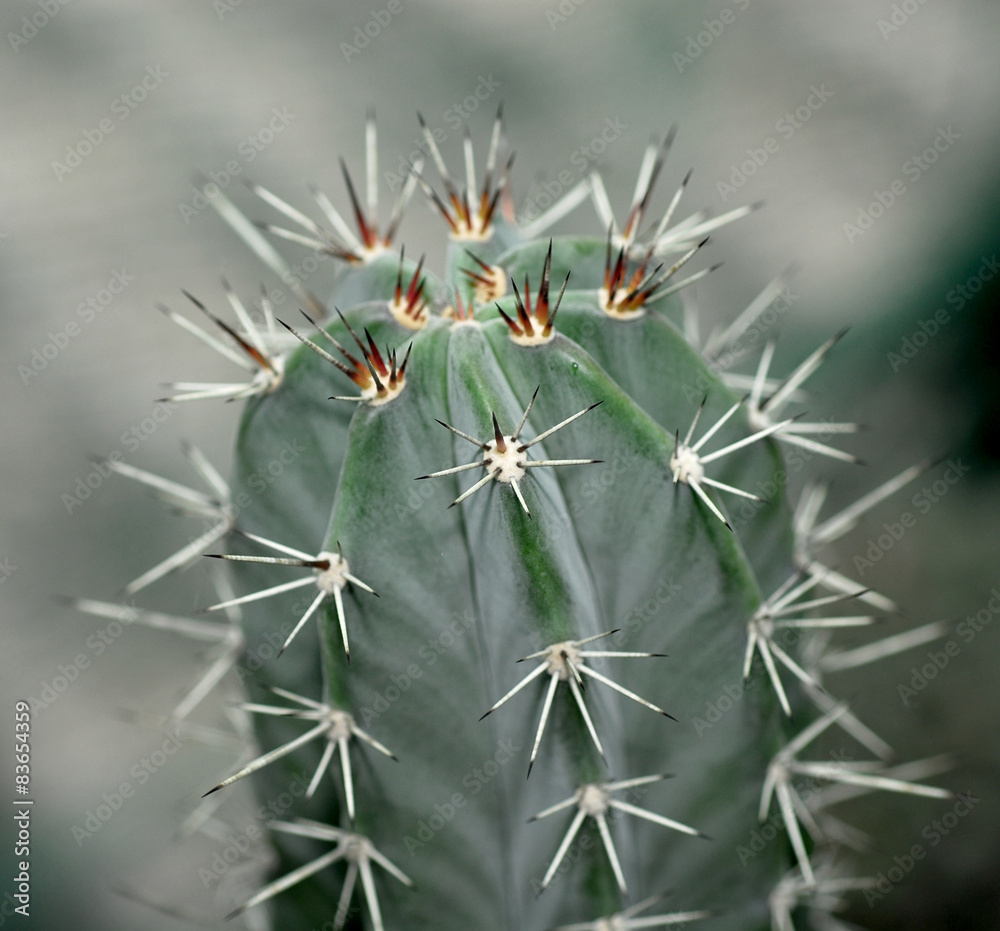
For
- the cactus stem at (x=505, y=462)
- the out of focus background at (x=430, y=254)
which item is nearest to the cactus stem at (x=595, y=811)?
the cactus stem at (x=505, y=462)

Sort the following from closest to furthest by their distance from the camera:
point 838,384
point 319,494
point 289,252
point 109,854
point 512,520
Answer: point 512,520, point 319,494, point 109,854, point 838,384, point 289,252

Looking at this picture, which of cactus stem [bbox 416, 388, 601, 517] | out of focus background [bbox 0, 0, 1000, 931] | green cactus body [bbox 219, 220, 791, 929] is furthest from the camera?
out of focus background [bbox 0, 0, 1000, 931]

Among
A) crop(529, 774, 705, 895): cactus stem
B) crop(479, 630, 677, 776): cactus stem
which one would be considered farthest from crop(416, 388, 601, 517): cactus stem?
crop(529, 774, 705, 895): cactus stem

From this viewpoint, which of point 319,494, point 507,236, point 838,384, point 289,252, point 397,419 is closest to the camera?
point 397,419

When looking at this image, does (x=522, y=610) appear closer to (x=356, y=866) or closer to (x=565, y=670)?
(x=565, y=670)

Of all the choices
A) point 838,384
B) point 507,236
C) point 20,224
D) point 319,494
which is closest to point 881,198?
point 838,384

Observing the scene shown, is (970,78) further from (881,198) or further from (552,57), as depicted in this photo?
(552,57)

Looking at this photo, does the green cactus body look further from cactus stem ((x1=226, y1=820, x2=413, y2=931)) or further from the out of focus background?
the out of focus background

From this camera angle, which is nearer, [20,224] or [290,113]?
[20,224]
